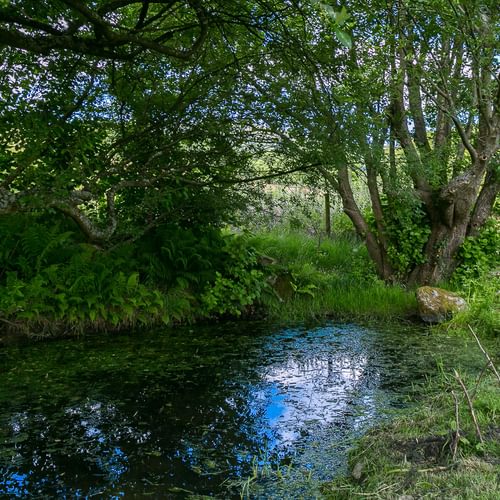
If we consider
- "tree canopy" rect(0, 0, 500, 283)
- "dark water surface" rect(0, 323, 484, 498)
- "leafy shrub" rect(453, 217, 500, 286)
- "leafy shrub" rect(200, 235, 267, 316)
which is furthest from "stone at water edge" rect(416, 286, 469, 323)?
"leafy shrub" rect(200, 235, 267, 316)

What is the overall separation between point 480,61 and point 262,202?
12.0 ft

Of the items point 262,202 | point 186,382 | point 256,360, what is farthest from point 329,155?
point 186,382

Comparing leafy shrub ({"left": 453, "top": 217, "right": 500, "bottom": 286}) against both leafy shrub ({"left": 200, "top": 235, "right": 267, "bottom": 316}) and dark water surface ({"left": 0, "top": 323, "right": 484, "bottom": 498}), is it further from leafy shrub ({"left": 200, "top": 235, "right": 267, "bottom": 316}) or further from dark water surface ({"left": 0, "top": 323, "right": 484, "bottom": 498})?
leafy shrub ({"left": 200, "top": 235, "right": 267, "bottom": 316})

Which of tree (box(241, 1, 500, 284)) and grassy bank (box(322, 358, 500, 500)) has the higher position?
tree (box(241, 1, 500, 284))

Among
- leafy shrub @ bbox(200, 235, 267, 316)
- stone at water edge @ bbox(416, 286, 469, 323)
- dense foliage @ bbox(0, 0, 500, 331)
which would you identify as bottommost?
stone at water edge @ bbox(416, 286, 469, 323)

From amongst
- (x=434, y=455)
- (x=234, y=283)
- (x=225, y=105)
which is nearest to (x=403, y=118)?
(x=225, y=105)

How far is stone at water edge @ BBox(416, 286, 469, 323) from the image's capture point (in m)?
8.30

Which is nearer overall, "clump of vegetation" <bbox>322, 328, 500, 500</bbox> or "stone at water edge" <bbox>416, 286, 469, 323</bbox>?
"clump of vegetation" <bbox>322, 328, 500, 500</bbox>

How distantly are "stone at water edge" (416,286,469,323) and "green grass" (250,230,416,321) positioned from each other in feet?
1.37

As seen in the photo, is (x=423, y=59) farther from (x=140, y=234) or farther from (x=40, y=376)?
(x=40, y=376)

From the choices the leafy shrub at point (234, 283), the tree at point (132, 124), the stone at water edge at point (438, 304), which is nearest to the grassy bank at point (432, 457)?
the stone at water edge at point (438, 304)

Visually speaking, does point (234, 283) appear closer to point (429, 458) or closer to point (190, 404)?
point (190, 404)

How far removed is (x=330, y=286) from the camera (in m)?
9.84

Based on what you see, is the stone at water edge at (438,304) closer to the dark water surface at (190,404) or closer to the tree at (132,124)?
the dark water surface at (190,404)
